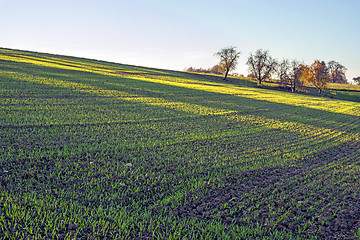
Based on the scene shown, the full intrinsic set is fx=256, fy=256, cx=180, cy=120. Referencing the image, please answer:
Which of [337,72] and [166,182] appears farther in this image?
[337,72]

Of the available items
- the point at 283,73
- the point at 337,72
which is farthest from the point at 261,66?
the point at 337,72

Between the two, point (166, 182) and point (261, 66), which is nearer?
point (166, 182)

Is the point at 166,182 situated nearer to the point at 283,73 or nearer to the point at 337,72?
the point at 283,73

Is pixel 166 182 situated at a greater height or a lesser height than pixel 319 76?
lesser

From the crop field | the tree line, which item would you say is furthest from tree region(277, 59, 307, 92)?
the crop field

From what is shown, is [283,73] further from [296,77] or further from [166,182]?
[166,182]

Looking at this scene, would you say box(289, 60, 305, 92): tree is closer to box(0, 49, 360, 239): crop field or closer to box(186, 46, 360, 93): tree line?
box(186, 46, 360, 93): tree line

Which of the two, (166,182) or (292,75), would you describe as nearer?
(166,182)

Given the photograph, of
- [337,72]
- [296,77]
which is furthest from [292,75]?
[337,72]

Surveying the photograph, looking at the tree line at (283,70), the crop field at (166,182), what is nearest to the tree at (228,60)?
the tree line at (283,70)

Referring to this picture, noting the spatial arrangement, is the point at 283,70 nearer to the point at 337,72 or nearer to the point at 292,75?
the point at 292,75

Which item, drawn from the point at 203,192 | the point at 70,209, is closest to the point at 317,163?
the point at 203,192

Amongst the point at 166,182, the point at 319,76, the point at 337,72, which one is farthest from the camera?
the point at 337,72

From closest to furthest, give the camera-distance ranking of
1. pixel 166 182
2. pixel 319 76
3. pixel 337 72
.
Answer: pixel 166 182 → pixel 319 76 → pixel 337 72
